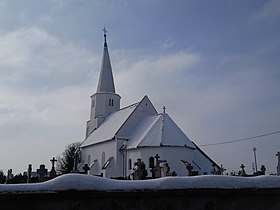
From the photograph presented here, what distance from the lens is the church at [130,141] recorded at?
28.2 m

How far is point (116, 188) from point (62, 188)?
2.38 feet

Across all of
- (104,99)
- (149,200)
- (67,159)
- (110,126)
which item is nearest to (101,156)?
(110,126)

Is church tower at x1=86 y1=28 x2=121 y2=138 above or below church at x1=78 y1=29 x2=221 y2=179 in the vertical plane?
above

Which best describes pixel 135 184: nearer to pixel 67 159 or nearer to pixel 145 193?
pixel 145 193

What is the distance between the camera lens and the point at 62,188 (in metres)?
4.00

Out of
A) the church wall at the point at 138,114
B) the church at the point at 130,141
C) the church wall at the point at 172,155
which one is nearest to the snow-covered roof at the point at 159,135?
the church at the point at 130,141

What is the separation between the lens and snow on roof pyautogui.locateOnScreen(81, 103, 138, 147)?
3512 cm

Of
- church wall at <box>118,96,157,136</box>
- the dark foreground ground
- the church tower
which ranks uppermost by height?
the church tower

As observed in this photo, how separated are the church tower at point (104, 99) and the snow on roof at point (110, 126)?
1.38 metres

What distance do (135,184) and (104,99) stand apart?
124 ft

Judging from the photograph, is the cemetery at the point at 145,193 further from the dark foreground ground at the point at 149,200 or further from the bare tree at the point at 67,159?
the bare tree at the point at 67,159

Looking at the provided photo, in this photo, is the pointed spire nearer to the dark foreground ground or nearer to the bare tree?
the bare tree

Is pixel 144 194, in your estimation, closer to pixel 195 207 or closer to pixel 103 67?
pixel 195 207

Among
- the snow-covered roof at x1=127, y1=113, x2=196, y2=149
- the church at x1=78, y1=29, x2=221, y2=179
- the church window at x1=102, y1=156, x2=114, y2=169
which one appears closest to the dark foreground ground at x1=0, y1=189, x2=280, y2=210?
the church at x1=78, y1=29, x2=221, y2=179
